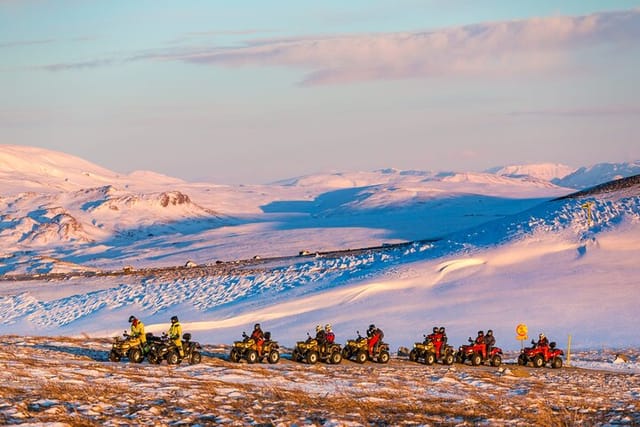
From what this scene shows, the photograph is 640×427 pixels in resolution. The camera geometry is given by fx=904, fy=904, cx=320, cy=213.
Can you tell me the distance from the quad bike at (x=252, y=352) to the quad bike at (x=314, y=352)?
114cm

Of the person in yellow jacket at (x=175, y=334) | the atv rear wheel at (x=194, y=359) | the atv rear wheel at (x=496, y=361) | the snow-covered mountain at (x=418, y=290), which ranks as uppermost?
the snow-covered mountain at (x=418, y=290)

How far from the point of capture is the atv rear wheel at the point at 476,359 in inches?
1387

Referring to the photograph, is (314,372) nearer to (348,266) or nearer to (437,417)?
(437,417)

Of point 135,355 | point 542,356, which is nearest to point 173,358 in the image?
point 135,355

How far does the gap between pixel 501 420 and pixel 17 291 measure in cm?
6151

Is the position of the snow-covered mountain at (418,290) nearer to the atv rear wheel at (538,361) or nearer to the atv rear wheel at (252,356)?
the atv rear wheel at (538,361)

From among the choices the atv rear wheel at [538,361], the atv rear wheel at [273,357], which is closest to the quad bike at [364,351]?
the atv rear wheel at [273,357]

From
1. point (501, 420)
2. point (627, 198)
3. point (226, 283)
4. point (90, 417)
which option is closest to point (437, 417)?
point (501, 420)

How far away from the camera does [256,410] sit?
735 inches

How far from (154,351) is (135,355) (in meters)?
0.83

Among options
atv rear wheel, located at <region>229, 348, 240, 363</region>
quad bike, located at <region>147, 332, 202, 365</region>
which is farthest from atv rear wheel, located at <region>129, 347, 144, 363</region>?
atv rear wheel, located at <region>229, 348, 240, 363</region>

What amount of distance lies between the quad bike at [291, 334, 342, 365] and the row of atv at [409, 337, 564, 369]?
3.51 m

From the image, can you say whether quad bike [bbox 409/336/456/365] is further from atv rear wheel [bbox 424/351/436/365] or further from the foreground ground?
the foreground ground

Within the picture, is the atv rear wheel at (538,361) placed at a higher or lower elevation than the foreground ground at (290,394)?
higher
